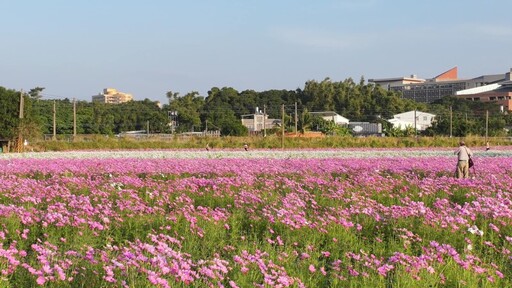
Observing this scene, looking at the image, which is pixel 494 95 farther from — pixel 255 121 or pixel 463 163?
pixel 463 163

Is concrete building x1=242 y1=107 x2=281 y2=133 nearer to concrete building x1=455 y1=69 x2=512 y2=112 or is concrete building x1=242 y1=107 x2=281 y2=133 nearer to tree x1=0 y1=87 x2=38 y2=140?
tree x1=0 y1=87 x2=38 y2=140

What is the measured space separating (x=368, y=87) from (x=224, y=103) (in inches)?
1189

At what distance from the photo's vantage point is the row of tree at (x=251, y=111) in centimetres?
8456

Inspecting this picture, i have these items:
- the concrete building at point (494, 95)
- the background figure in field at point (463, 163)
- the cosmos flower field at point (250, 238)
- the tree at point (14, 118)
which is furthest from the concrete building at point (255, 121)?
the cosmos flower field at point (250, 238)

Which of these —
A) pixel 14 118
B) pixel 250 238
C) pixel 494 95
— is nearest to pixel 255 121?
pixel 14 118

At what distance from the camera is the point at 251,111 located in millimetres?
124812

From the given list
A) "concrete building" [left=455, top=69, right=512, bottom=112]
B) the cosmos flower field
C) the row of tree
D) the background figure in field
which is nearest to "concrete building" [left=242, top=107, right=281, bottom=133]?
the row of tree

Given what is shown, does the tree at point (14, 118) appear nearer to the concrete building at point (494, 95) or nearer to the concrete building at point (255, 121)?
the concrete building at point (255, 121)

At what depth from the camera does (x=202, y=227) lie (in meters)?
6.73

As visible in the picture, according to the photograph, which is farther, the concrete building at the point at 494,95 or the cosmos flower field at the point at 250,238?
the concrete building at the point at 494,95

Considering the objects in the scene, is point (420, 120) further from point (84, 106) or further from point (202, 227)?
point (202, 227)

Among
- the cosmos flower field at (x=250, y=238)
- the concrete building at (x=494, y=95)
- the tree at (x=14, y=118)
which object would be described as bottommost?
the cosmos flower field at (x=250, y=238)

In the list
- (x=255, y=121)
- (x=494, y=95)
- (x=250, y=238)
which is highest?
(x=494, y=95)

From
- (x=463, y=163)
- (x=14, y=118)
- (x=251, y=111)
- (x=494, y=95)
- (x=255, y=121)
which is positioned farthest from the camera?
(x=494, y=95)
